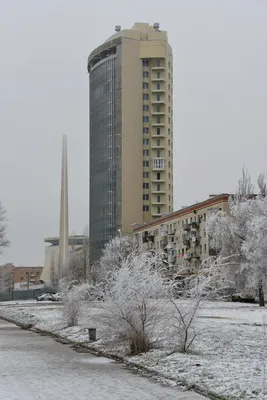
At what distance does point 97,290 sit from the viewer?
21.7m

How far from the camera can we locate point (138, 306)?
18.8m

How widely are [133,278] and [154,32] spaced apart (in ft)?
407

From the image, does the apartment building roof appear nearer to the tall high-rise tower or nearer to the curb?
the tall high-rise tower

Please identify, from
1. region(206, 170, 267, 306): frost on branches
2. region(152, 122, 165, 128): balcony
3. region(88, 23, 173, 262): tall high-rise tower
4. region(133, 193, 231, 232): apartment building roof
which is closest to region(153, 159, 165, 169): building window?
region(88, 23, 173, 262): tall high-rise tower

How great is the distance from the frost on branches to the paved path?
89.1 ft

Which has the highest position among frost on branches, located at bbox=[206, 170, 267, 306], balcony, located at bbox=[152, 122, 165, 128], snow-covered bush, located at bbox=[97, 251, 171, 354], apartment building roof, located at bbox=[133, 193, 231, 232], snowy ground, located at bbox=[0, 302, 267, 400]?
balcony, located at bbox=[152, 122, 165, 128]

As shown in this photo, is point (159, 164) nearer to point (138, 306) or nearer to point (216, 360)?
point (138, 306)

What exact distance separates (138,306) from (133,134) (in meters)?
114

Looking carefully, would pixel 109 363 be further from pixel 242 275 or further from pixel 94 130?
pixel 94 130

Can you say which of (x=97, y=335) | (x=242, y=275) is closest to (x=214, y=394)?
(x=97, y=335)

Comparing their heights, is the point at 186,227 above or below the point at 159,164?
below

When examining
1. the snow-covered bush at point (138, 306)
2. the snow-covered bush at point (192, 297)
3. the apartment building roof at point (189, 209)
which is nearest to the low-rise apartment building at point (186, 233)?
the apartment building roof at point (189, 209)

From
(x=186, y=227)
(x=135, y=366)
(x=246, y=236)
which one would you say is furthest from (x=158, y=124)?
(x=135, y=366)

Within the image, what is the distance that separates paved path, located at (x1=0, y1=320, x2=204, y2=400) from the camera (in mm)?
12180
